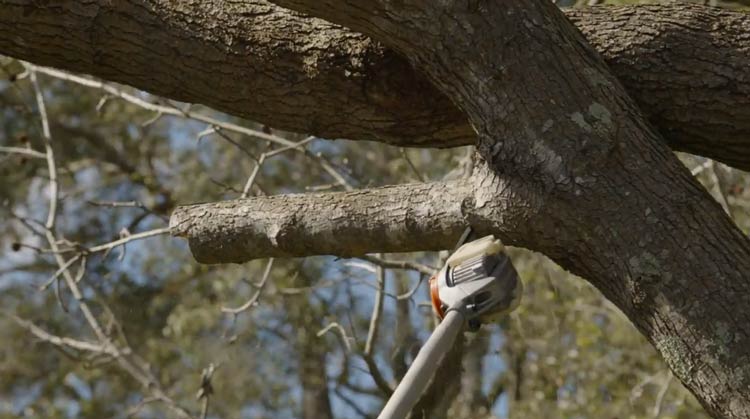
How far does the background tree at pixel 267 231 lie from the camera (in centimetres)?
275

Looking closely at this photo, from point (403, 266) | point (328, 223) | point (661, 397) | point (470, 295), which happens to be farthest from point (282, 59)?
point (661, 397)

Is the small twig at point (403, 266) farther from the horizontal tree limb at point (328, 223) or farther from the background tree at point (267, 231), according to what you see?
the horizontal tree limb at point (328, 223)

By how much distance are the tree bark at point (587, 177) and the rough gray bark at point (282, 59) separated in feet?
0.79

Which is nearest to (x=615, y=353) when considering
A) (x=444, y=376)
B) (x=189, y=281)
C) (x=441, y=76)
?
(x=444, y=376)

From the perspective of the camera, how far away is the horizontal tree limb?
2.68 metres

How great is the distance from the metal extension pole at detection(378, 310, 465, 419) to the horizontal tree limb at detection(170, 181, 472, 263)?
0.35m

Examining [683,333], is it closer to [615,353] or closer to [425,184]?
[425,184]

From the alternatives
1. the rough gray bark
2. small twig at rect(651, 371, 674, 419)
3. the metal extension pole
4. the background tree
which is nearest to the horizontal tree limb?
the background tree

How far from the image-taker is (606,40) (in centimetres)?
267

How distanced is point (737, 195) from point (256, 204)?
3897 mm

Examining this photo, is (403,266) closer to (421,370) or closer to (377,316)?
(377,316)

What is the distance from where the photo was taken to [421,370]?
7.30 ft

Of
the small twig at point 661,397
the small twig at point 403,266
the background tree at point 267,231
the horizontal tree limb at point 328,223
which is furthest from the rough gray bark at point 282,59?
the small twig at point 661,397

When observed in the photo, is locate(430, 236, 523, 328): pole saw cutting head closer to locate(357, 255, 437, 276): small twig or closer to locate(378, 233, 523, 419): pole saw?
locate(378, 233, 523, 419): pole saw
